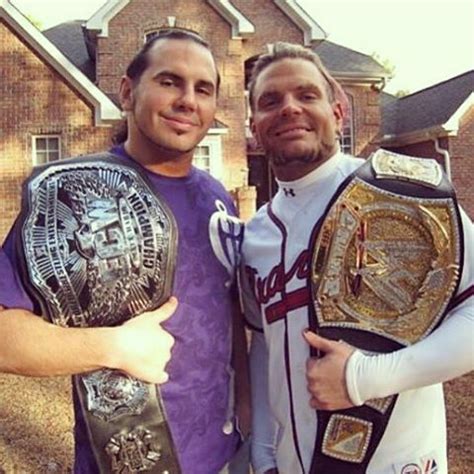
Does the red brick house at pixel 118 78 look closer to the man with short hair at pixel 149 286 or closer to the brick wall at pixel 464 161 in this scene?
the brick wall at pixel 464 161

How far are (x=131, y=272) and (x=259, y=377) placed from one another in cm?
71

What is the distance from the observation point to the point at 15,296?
1.87 metres

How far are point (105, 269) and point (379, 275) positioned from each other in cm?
79

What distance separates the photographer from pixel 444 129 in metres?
17.8

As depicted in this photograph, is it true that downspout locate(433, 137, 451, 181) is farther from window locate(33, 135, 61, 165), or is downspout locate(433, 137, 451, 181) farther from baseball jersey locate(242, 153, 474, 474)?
baseball jersey locate(242, 153, 474, 474)

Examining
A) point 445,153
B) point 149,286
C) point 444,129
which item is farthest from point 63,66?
point 149,286

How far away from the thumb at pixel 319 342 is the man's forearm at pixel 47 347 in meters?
0.57

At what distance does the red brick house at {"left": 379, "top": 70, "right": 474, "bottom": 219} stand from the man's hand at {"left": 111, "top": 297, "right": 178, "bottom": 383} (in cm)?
1556

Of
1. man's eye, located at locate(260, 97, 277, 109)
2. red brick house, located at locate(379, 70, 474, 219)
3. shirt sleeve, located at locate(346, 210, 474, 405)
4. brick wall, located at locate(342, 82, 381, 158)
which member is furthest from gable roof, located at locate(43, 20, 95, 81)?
shirt sleeve, located at locate(346, 210, 474, 405)

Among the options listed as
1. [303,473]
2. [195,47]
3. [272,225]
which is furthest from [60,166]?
[303,473]

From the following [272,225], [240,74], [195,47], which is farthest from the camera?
[240,74]

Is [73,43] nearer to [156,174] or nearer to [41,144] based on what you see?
[41,144]

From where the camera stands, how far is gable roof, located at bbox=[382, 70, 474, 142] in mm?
18078

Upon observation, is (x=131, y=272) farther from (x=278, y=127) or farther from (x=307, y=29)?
(x=307, y=29)
